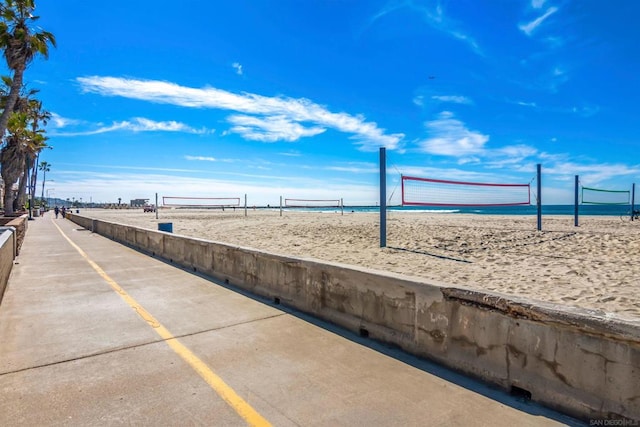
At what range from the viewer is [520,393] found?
3.27 m

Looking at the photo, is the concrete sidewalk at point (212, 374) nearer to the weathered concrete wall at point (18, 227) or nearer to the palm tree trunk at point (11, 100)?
the weathered concrete wall at point (18, 227)

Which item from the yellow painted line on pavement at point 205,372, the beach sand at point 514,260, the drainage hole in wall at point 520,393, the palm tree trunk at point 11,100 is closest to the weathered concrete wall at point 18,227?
the palm tree trunk at point 11,100

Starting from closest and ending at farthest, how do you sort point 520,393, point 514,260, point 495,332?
point 520,393 → point 495,332 → point 514,260

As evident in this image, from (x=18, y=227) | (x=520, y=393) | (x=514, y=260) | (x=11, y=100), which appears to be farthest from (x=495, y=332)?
(x=11, y=100)

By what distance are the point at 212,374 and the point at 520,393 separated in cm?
277

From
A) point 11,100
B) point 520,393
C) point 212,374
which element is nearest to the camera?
point 520,393

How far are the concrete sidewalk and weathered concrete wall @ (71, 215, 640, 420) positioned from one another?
18cm

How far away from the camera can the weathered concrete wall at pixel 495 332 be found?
108 inches

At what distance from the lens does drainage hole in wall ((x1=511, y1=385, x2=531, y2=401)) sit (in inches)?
127

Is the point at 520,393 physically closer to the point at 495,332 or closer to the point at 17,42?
the point at 495,332

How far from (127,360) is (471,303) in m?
3.55

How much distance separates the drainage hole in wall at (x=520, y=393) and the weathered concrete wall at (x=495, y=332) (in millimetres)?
36

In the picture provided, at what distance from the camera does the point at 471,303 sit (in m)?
3.63

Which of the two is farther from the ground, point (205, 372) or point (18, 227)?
point (18, 227)
